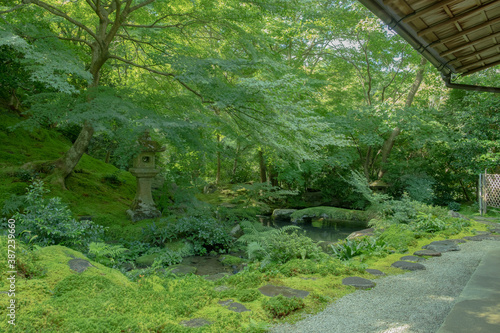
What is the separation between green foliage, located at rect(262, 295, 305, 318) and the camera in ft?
7.91

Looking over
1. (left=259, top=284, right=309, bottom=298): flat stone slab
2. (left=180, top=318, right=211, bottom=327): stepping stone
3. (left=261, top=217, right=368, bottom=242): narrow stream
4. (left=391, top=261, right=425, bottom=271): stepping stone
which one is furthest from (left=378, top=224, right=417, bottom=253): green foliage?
(left=180, top=318, right=211, bottom=327): stepping stone

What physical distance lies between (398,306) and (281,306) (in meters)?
1.01

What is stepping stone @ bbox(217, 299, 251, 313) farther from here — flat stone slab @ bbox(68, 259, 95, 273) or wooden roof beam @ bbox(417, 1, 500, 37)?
wooden roof beam @ bbox(417, 1, 500, 37)

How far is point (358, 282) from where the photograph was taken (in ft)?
10.6

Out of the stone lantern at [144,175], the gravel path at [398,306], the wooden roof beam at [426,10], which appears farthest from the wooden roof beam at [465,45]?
the stone lantern at [144,175]

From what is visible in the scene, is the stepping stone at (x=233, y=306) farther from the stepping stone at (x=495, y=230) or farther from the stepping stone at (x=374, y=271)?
the stepping stone at (x=495, y=230)

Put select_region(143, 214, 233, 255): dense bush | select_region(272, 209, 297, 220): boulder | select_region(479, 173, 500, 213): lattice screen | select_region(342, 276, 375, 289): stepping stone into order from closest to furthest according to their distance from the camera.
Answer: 1. select_region(342, 276, 375, 289): stepping stone
2. select_region(143, 214, 233, 255): dense bush
3. select_region(479, 173, 500, 213): lattice screen
4. select_region(272, 209, 297, 220): boulder

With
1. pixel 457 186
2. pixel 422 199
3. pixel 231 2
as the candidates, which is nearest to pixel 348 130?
pixel 422 199

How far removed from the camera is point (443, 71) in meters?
3.95

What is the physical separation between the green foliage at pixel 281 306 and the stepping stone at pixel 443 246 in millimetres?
3452

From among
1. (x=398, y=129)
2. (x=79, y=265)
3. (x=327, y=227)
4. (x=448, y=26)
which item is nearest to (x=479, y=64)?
(x=448, y=26)

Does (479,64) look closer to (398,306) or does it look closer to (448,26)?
(448,26)

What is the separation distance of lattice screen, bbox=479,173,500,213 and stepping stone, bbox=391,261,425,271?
8090mm

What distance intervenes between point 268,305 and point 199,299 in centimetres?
61
